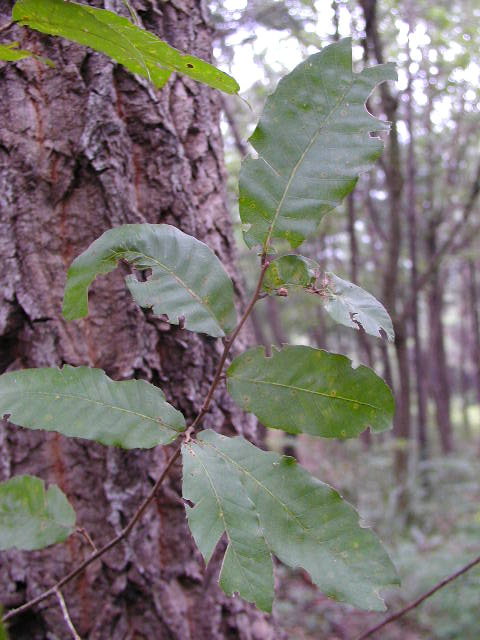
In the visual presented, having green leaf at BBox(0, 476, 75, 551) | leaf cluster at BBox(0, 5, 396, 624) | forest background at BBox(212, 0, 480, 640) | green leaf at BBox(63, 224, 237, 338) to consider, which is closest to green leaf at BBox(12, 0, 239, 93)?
leaf cluster at BBox(0, 5, 396, 624)

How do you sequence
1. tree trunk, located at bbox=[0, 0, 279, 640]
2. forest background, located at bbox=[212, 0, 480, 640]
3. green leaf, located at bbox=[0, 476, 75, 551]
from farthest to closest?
forest background, located at bbox=[212, 0, 480, 640], tree trunk, located at bbox=[0, 0, 279, 640], green leaf, located at bbox=[0, 476, 75, 551]

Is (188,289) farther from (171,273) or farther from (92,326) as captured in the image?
(92,326)

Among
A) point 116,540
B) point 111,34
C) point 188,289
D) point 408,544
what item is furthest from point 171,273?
point 408,544

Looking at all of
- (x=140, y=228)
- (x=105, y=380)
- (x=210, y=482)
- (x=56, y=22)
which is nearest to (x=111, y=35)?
(x=56, y=22)

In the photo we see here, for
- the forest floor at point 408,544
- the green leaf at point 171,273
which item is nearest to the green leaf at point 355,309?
the green leaf at point 171,273

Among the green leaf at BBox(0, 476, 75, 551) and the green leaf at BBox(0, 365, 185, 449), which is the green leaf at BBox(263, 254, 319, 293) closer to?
the green leaf at BBox(0, 365, 185, 449)

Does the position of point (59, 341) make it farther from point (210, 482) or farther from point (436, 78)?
point (436, 78)
